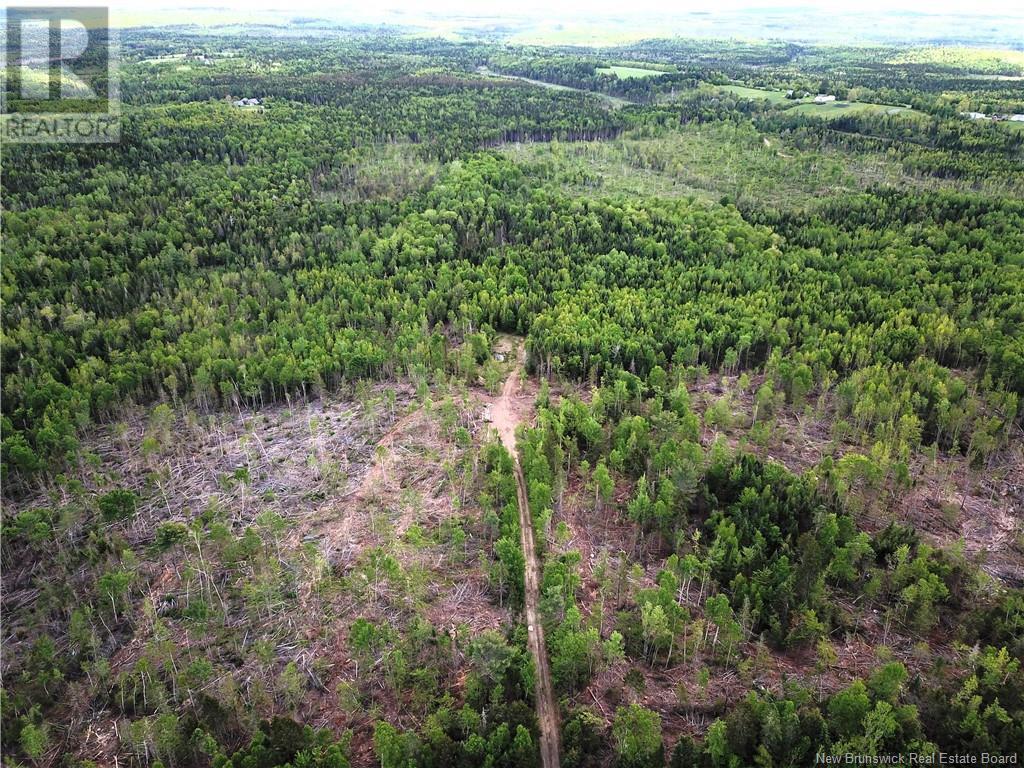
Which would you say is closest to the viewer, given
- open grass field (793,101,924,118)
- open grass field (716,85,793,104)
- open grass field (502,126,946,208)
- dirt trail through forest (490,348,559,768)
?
dirt trail through forest (490,348,559,768)

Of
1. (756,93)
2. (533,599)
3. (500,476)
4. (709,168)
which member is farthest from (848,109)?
(533,599)

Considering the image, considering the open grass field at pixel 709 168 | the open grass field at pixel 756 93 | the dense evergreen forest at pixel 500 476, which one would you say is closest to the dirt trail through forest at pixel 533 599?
the dense evergreen forest at pixel 500 476

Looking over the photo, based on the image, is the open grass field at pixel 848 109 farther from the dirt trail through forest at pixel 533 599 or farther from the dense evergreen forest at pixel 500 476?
the dirt trail through forest at pixel 533 599

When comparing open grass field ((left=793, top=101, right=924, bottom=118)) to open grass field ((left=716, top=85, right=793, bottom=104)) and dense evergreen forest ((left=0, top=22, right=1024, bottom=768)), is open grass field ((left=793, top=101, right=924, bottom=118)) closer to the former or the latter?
open grass field ((left=716, top=85, right=793, bottom=104))

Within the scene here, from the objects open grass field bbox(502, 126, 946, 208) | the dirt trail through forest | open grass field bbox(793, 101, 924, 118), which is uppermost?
open grass field bbox(793, 101, 924, 118)

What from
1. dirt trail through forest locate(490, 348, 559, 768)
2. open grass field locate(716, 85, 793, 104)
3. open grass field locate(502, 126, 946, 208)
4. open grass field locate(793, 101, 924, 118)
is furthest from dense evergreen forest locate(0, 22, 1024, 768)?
open grass field locate(716, 85, 793, 104)
